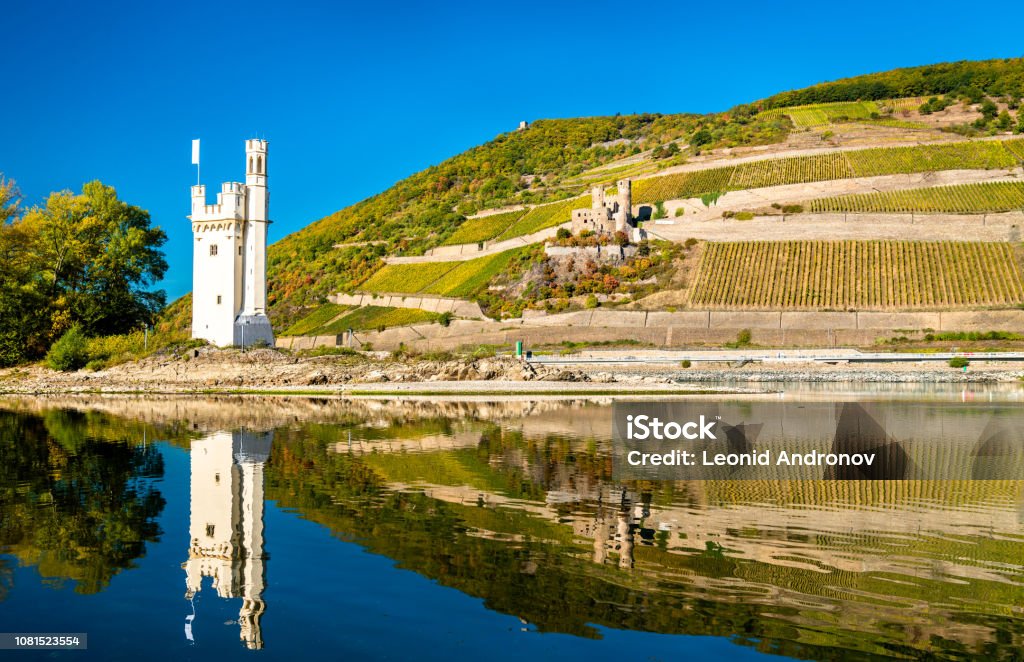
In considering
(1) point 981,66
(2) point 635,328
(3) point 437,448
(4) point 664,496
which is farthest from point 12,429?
(1) point 981,66

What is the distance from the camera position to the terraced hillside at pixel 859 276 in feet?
226

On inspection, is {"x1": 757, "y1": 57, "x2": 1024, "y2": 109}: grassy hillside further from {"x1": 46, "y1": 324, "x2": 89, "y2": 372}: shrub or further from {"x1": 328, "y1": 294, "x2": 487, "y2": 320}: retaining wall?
{"x1": 46, "y1": 324, "x2": 89, "y2": 372}: shrub

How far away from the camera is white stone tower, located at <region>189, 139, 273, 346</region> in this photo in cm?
5134

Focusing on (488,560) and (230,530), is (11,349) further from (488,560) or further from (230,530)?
(488,560)

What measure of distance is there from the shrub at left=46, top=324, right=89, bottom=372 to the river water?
33.8 metres

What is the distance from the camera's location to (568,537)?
12320 mm

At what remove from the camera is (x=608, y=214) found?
84.2m

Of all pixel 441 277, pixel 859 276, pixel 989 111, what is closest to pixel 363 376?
pixel 859 276

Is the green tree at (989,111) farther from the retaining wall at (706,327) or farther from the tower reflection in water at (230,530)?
the tower reflection in water at (230,530)

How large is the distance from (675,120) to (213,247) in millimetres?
122943

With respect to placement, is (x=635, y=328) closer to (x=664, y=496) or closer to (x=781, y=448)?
(x=781, y=448)

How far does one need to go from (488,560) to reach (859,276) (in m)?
68.5


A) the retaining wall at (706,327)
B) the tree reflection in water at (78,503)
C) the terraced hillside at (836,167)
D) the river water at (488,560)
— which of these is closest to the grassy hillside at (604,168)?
the terraced hillside at (836,167)

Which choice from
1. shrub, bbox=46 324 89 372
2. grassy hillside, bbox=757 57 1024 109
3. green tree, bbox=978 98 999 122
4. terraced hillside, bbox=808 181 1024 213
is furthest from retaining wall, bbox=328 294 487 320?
grassy hillside, bbox=757 57 1024 109
